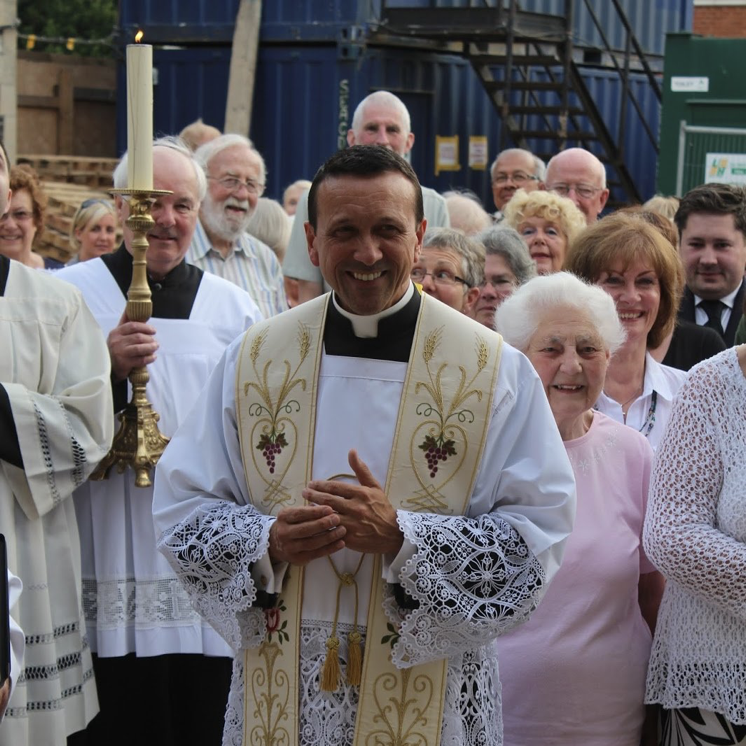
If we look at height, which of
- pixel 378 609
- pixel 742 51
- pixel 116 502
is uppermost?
pixel 742 51

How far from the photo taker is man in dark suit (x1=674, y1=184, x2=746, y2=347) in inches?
212

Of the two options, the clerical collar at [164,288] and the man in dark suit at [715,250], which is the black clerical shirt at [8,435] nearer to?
the clerical collar at [164,288]

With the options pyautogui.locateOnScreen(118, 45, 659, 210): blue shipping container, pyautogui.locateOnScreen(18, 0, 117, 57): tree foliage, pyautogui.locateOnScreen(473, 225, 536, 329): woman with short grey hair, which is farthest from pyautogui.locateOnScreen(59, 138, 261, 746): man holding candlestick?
pyautogui.locateOnScreen(18, 0, 117, 57): tree foliage

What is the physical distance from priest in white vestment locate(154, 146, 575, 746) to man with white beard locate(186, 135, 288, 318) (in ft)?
10.4

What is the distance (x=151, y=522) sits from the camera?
439 cm

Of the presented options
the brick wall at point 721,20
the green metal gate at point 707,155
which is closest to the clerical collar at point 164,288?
the green metal gate at point 707,155

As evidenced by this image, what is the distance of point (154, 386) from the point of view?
4.53m

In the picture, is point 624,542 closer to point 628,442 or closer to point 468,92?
point 628,442

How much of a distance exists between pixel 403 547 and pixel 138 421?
1778mm

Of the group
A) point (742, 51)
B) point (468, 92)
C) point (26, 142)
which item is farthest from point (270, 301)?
point (26, 142)

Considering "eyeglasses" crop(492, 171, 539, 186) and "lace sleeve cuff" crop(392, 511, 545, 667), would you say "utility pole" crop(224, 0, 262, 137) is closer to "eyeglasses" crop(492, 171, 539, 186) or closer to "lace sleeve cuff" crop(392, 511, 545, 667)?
"eyeglasses" crop(492, 171, 539, 186)

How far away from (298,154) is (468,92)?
2.35 meters

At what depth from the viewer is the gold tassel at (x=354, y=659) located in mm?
2805

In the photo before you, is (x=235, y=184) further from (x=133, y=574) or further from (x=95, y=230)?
(x=133, y=574)
